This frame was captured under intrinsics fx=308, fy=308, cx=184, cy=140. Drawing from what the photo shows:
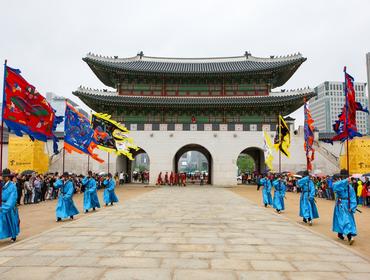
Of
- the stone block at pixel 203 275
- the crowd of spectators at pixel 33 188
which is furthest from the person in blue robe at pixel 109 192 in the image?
the stone block at pixel 203 275

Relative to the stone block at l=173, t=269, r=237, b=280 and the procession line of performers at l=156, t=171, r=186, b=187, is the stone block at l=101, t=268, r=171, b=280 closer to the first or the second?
the stone block at l=173, t=269, r=237, b=280

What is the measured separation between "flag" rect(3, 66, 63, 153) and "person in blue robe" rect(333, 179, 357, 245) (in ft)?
27.9

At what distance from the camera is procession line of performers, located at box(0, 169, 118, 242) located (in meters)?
7.23

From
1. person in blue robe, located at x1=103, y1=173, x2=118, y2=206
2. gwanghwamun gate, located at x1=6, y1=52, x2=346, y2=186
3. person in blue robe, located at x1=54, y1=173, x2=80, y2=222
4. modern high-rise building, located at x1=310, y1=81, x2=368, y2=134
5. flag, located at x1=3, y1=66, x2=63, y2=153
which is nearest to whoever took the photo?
flag, located at x1=3, y1=66, x2=63, y2=153

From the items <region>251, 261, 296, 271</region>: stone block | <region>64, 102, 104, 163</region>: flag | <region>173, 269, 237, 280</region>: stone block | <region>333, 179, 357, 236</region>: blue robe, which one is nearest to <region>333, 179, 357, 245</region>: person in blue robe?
<region>333, 179, 357, 236</region>: blue robe

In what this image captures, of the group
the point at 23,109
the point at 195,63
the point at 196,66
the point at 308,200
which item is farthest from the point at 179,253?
the point at 195,63

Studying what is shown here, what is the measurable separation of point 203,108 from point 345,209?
22353mm

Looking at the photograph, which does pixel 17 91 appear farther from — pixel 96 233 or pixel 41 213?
pixel 41 213

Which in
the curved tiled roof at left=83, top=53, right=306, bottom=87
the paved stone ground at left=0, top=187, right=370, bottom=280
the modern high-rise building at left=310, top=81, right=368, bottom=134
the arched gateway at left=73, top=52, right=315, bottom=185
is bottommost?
the paved stone ground at left=0, top=187, right=370, bottom=280

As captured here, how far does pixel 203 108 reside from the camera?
2928 centimetres

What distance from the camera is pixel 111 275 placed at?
15.7 ft

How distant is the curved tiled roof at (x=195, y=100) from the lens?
28094 mm

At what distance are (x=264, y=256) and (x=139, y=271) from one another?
250cm

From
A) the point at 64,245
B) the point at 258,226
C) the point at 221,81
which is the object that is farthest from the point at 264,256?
the point at 221,81
